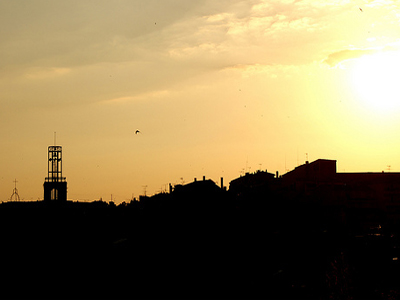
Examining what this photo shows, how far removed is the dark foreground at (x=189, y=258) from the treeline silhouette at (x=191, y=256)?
5 cm

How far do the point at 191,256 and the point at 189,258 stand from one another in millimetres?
289

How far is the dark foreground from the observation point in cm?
2753

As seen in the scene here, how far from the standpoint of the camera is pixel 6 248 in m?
31.4

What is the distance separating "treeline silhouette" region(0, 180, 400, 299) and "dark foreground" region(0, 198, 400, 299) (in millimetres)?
54

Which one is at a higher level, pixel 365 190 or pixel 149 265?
pixel 365 190

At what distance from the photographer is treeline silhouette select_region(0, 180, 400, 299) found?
2756 centimetres

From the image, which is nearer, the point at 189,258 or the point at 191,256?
the point at 189,258

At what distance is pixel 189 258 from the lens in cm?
3081

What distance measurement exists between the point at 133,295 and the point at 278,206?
2367 centimetres

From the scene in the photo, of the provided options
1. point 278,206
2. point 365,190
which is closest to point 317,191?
point 278,206

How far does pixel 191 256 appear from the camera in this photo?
102 ft

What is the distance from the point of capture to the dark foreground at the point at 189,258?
27531 mm

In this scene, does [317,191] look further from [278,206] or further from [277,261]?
[277,261]

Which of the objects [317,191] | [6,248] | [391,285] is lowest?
[391,285]
